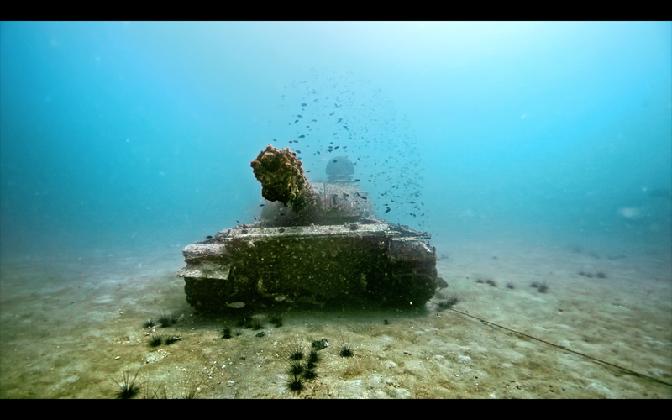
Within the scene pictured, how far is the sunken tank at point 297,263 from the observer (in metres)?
7.21

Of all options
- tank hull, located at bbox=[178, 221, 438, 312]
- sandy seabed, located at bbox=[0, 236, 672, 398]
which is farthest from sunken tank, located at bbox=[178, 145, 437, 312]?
sandy seabed, located at bbox=[0, 236, 672, 398]

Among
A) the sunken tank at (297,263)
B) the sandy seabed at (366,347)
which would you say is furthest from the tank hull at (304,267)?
the sandy seabed at (366,347)

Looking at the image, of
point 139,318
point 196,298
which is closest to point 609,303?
point 196,298

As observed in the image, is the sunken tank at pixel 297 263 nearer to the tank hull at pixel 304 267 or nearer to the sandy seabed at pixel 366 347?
the tank hull at pixel 304 267

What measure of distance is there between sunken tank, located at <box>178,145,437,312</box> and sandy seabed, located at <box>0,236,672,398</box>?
0.53 metres

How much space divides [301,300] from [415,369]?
3996 mm

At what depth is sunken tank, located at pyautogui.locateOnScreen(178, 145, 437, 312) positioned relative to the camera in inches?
284

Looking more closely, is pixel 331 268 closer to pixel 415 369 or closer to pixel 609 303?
pixel 415 369

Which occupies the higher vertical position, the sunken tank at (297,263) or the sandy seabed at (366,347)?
the sunken tank at (297,263)

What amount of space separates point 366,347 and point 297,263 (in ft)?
8.53

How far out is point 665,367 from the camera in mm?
5613

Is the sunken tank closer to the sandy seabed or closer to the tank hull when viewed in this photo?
the tank hull

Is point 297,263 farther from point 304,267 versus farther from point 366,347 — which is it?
point 366,347

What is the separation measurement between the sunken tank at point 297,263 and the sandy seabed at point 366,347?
530mm
